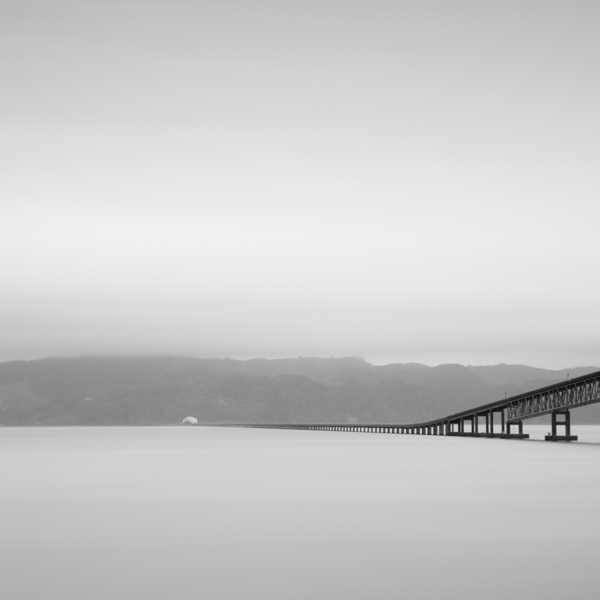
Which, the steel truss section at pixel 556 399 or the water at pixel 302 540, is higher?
the steel truss section at pixel 556 399

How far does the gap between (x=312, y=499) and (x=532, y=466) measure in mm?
24829

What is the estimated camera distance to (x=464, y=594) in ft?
45.6

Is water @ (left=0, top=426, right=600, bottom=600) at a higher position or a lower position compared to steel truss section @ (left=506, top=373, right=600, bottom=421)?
lower

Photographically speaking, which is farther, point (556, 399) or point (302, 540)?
point (556, 399)

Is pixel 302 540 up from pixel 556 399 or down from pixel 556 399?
down

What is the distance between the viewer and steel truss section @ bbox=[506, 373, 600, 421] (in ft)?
284

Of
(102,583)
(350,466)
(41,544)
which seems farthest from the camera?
(350,466)

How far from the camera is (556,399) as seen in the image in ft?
306

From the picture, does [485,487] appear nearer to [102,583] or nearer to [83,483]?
[83,483]

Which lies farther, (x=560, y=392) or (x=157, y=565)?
(x=560, y=392)

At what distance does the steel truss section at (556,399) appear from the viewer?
8656cm

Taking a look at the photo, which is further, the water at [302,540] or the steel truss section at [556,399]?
the steel truss section at [556,399]

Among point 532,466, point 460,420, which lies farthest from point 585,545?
point 460,420

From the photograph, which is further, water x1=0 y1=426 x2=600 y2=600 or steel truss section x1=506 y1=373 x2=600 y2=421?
steel truss section x1=506 y1=373 x2=600 y2=421
